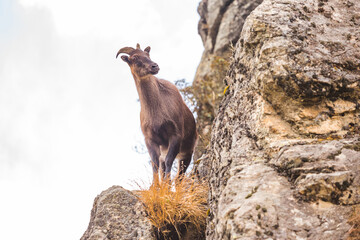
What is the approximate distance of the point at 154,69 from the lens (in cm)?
683

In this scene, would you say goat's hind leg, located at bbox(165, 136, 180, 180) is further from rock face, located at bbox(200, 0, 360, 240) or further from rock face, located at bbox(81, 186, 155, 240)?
rock face, located at bbox(200, 0, 360, 240)

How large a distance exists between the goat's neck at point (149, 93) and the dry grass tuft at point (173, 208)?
2.22 meters

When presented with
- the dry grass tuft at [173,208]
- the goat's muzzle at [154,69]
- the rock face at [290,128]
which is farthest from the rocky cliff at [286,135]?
the goat's muzzle at [154,69]

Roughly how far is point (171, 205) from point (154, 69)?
113 inches

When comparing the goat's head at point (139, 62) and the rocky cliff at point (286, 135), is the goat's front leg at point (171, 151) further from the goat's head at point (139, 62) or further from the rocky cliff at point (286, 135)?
the rocky cliff at point (286, 135)

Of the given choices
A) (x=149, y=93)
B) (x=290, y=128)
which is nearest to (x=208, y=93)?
(x=149, y=93)

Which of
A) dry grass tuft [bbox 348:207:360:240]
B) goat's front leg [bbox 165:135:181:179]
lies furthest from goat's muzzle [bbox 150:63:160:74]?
dry grass tuft [bbox 348:207:360:240]

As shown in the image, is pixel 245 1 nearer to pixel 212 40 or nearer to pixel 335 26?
pixel 212 40

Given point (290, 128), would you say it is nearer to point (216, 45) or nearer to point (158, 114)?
point (158, 114)

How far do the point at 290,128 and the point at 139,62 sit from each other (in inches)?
157

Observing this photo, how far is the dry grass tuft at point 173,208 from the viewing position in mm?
4562

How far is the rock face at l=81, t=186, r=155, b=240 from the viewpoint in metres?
4.43

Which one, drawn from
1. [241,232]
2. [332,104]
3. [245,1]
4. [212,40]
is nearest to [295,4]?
[332,104]

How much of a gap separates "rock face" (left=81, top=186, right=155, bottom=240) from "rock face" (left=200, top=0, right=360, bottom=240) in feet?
3.63
